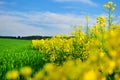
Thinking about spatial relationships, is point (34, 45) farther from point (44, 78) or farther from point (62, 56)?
A: point (44, 78)

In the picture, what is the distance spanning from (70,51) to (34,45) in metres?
12.1

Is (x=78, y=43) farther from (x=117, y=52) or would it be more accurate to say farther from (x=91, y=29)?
(x=117, y=52)

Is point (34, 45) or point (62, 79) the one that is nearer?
point (62, 79)

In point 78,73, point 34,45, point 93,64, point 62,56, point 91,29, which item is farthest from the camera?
point 34,45

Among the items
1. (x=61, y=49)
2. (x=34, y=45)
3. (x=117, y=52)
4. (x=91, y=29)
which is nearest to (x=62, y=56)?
(x=61, y=49)

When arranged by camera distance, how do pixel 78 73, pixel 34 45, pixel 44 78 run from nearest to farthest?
pixel 78 73, pixel 44 78, pixel 34 45

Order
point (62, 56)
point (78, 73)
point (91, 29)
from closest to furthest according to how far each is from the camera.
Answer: point (78, 73) < point (91, 29) < point (62, 56)

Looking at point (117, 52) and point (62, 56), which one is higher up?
point (117, 52)

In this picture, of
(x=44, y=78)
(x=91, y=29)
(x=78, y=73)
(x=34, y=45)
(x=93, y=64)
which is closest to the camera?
(x=78, y=73)

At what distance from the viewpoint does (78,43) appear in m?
11.1

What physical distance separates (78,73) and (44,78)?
0.22m

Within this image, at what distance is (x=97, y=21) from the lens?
1105cm

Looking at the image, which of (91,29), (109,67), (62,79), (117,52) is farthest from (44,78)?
(91,29)

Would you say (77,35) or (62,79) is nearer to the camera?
(62,79)
